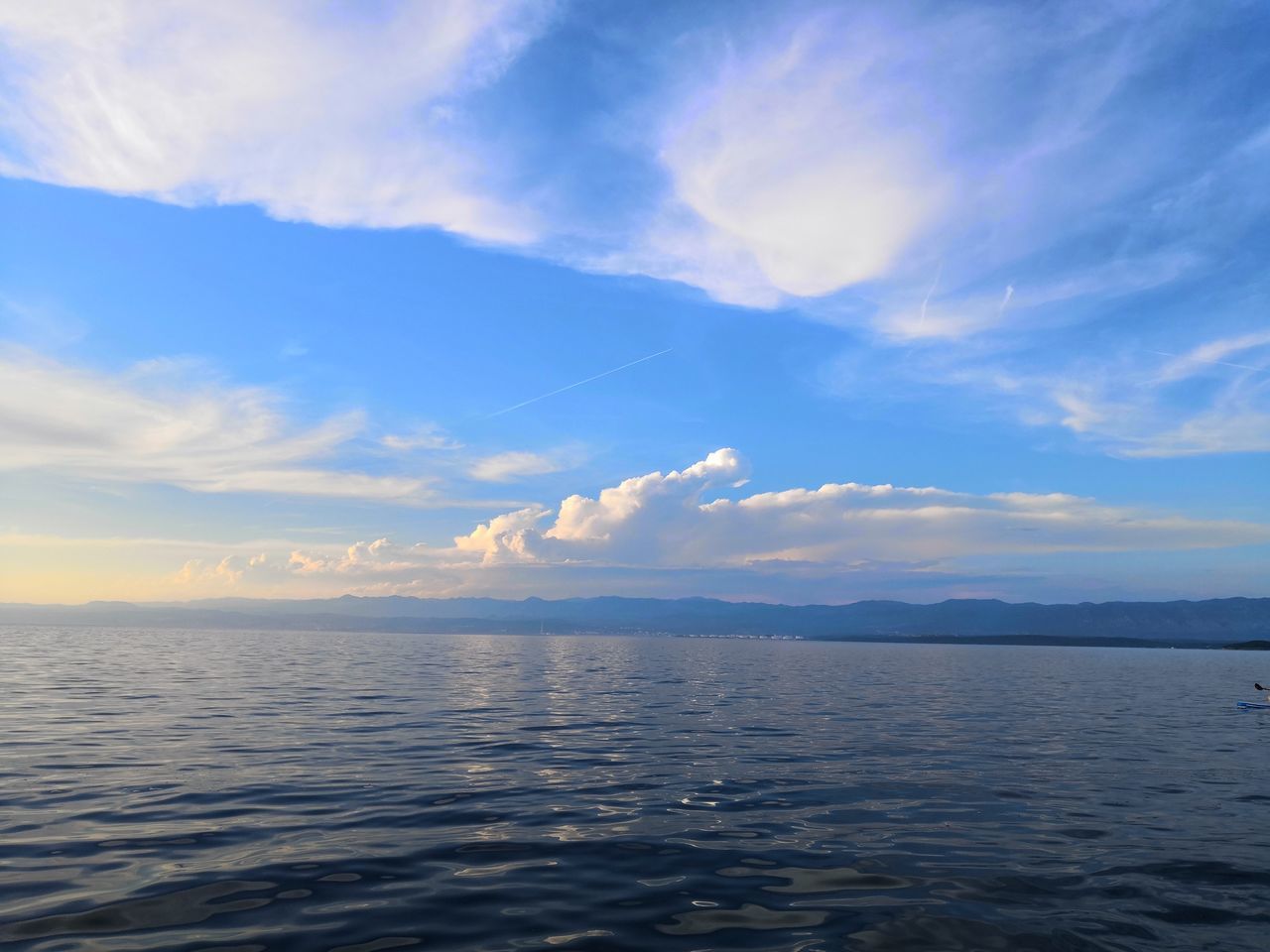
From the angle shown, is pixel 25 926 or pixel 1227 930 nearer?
pixel 25 926

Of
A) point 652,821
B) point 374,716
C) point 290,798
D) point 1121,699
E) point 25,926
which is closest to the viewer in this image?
point 25,926

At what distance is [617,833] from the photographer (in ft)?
60.6

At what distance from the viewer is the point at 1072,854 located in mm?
17344

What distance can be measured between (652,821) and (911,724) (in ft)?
85.9

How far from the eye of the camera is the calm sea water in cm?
1271

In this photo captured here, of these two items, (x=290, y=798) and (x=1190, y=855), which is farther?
(x=290, y=798)

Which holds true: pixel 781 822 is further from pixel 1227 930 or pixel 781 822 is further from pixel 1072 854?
pixel 1227 930

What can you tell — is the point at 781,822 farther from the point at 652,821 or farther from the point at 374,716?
the point at 374,716

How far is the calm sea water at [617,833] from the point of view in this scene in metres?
12.7

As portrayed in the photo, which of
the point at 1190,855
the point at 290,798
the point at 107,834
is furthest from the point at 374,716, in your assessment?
A: the point at 1190,855

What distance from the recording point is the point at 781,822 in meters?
19.7

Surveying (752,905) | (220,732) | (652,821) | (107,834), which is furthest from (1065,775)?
(220,732)

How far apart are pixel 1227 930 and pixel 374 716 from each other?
3609cm

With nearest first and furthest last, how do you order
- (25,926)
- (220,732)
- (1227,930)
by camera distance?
(25,926)
(1227,930)
(220,732)
